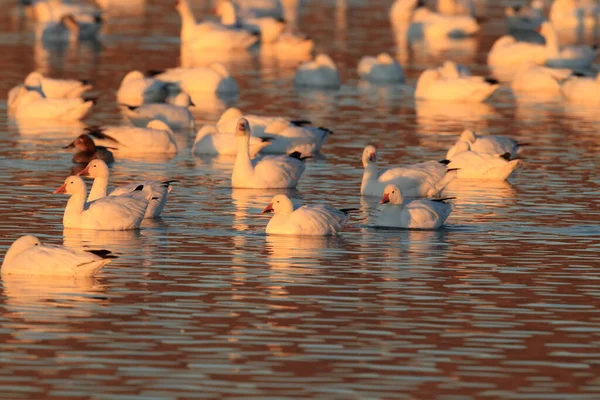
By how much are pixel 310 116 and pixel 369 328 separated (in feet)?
59.1

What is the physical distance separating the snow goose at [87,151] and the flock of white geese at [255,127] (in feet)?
0.07

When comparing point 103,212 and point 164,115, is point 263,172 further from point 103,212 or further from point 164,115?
point 164,115

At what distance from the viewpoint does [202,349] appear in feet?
37.8

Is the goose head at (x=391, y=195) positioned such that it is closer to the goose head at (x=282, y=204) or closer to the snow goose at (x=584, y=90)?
the goose head at (x=282, y=204)

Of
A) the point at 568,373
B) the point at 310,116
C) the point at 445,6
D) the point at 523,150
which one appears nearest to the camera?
the point at 568,373

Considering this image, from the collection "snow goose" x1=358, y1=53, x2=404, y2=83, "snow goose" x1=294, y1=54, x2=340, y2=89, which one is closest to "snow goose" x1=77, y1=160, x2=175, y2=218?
"snow goose" x1=294, y1=54, x2=340, y2=89

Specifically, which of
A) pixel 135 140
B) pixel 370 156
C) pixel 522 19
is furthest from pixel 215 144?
pixel 522 19

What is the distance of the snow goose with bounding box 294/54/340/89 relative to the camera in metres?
35.3

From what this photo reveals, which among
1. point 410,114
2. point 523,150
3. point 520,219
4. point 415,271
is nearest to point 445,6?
point 410,114

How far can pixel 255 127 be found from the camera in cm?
2550

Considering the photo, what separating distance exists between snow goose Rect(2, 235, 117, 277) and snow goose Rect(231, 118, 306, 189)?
271 inches

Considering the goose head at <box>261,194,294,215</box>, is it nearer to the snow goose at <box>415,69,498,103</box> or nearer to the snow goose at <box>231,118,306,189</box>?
the snow goose at <box>231,118,306,189</box>

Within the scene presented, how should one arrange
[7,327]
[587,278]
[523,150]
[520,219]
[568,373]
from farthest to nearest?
[523,150], [520,219], [587,278], [7,327], [568,373]

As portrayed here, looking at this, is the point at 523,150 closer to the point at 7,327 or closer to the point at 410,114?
the point at 410,114
